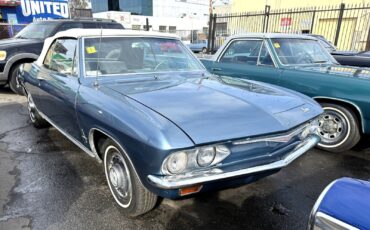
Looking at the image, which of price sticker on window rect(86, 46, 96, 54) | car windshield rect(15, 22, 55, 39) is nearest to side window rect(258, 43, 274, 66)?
price sticker on window rect(86, 46, 96, 54)

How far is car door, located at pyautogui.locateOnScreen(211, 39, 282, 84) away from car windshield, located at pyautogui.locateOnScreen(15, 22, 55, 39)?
4858mm

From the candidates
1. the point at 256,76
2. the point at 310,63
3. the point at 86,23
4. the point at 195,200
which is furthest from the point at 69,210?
the point at 86,23

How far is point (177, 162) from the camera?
86.4 inches

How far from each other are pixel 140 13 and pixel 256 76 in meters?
58.4

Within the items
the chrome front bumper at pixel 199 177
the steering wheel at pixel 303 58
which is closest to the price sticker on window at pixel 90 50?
the chrome front bumper at pixel 199 177

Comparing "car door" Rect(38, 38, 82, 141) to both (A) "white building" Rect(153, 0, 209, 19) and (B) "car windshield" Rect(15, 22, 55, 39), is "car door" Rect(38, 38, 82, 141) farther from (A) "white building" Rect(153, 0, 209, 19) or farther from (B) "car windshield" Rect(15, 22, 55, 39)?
(A) "white building" Rect(153, 0, 209, 19)

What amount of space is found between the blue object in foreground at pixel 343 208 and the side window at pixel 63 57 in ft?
9.36

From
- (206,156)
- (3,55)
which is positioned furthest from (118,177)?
(3,55)

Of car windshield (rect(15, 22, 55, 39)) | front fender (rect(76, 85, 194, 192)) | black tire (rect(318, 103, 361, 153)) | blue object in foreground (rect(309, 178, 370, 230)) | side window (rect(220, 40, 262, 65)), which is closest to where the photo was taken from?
blue object in foreground (rect(309, 178, 370, 230))

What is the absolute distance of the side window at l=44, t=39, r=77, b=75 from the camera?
3567 millimetres

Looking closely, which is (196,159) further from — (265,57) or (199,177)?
(265,57)

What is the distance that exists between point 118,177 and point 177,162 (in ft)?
2.86

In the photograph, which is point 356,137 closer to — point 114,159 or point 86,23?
point 114,159

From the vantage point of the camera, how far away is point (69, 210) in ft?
9.69
